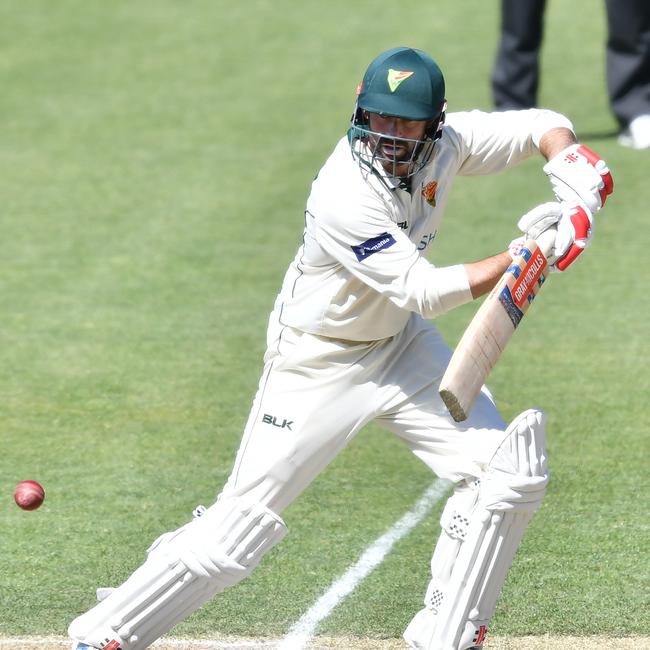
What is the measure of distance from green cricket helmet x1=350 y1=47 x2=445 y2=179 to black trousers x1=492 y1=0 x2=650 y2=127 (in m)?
7.28

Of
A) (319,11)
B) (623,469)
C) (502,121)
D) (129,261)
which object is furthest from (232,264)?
(319,11)

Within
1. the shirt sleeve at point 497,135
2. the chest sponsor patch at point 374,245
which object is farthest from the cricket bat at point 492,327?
the shirt sleeve at point 497,135

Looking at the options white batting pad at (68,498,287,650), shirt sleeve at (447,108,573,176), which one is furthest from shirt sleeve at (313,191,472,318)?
white batting pad at (68,498,287,650)

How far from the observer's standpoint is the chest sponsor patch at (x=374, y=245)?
4598mm

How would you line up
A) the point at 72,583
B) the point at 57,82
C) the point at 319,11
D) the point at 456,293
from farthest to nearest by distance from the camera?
the point at 319,11 < the point at 57,82 < the point at 72,583 < the point at 456,293

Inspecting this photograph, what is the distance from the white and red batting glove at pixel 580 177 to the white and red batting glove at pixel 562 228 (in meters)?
0.10

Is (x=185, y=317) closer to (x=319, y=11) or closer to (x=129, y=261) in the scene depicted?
(x=129, y=261)

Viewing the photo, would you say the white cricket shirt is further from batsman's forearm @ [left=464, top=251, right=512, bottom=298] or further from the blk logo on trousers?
the blk logo on trousers

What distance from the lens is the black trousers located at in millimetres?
11555

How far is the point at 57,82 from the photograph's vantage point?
1403cm

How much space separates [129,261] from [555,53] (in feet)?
21.2

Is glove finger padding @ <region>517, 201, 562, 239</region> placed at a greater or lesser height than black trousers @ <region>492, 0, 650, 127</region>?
greater

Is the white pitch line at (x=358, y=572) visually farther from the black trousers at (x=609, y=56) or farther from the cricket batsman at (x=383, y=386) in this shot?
the black trousers at (x=609, y=56)

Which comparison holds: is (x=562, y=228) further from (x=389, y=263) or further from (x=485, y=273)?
(x=389, y=263)
